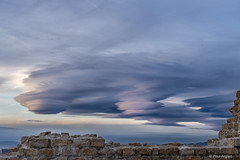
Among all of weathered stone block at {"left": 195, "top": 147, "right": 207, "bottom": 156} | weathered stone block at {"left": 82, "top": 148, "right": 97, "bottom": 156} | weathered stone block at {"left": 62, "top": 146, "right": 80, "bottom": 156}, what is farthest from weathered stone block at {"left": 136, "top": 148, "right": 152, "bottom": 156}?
weathered stone block at {"left": 62, "top": 146, "right": 80, "bottom": 156}

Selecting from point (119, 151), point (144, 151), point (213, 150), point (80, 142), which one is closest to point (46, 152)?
point (80, 142)

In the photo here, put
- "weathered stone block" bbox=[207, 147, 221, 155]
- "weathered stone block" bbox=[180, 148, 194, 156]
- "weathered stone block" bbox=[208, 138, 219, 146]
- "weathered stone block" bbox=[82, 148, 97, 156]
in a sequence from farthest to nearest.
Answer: "weathered stone block" bbox=[208, 138, 219, 146] < "weathered stone block" bbox=[207, 147, 221, 155] < "weathered stone block" bbox=[180, 148, 194, 156] < "weathered stone block" bbox=[82, 148, 97, 156]

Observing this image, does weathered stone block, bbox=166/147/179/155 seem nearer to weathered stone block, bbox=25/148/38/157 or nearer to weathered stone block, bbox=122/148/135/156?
weathered stone block, bbox=122/148/135/156

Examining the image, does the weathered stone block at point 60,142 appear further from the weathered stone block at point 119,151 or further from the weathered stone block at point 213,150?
the weathered stone block at point 213,150

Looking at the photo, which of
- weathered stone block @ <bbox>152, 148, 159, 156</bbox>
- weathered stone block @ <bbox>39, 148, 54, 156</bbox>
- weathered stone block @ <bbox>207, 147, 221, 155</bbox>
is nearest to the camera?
weathered stone block @ <bbox>39, 148, 54, 156</bbox>

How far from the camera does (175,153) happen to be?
709 cm

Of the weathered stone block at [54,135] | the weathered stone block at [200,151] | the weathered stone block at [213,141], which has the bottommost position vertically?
the weathered stone block at [200,151]

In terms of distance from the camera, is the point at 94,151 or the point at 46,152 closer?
the point at 46,152

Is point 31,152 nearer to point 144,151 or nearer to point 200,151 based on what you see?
point 144,151

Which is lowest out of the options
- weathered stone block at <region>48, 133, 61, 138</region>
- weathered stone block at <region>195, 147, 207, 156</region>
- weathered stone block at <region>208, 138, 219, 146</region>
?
weathered stone block at <region>195, 147, 207, 156</region>

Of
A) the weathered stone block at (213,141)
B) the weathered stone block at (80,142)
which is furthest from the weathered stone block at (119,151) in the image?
the weathered stone block at (213,141)

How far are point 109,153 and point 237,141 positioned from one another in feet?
10.5

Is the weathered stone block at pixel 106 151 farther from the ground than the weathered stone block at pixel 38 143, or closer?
closer

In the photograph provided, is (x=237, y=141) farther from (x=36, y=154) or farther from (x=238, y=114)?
(x=36, y=154)
